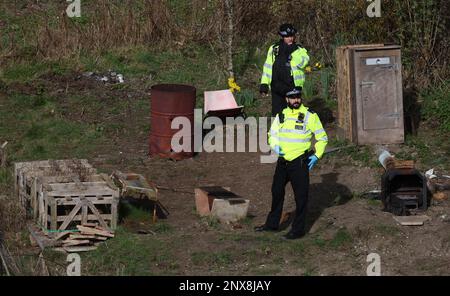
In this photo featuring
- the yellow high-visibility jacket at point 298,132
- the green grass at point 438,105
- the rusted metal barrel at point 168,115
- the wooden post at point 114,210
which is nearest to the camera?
the yellow high-visibility jacket at point 298,132

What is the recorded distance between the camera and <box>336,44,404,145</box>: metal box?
14.8 m

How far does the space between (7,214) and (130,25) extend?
8.58 m

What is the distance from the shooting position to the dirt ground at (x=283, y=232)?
36.2 feet

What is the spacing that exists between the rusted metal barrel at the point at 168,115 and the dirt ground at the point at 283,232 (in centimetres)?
16

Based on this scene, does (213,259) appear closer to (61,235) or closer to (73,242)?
(73,242)

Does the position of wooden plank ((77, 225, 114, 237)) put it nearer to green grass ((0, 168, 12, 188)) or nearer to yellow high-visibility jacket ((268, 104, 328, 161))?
yellow high-visibility jacket ((268, 104, 328, 161))

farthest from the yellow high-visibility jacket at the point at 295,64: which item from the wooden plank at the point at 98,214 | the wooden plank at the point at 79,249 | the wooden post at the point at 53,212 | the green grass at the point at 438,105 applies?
the wooden plank at the point at 79,249

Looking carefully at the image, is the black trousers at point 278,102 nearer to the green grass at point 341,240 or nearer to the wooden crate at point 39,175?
the wooden crate at point 39,175

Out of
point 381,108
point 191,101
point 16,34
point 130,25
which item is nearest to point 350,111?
point 381,108

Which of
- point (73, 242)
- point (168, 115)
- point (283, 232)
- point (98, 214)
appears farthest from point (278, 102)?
point (73, 242)

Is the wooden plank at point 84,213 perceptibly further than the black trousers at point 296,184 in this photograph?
Yes

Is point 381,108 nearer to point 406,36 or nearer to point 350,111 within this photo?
point 350,111

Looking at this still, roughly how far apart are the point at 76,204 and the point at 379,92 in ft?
16.9

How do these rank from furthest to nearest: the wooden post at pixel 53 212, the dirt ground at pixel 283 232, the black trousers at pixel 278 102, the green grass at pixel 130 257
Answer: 1. the black trousers at pixel 278 102
2. the wooden post at pixel 53 212
3. the dirt ground at pixel 283 232
4. the green grass at pixel 130 257
